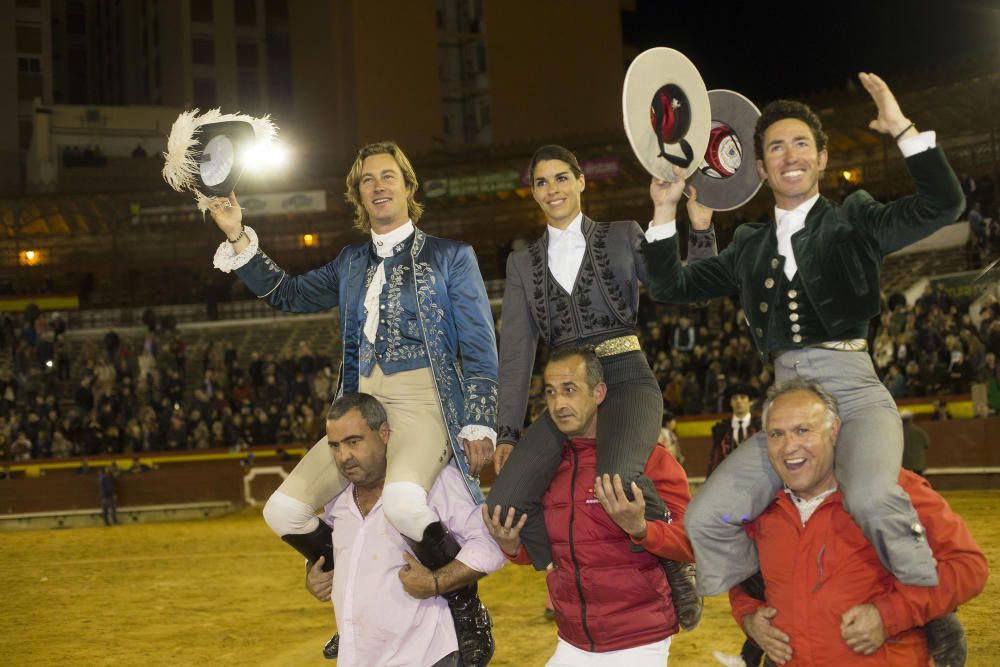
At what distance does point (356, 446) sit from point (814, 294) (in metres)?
1.52

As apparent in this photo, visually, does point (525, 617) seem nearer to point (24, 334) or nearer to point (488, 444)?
point (488, 444)

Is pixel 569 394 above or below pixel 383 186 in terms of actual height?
below

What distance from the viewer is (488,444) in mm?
3758

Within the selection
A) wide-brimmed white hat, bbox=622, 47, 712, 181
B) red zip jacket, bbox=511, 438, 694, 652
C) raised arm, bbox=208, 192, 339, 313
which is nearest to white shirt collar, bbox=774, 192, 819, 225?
wide-brimmed white hat, bbox=622, 47, 712, 181

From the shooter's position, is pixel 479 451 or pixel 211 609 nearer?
pixel 479 451

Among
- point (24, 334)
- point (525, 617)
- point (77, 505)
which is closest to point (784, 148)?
point (525, 617)

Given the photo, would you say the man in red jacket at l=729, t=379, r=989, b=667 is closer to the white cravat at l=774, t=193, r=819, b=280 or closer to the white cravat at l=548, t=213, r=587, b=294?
the white cravat at l=774, t=193, r=819, b=280

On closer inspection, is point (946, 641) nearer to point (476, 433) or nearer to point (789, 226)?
point (789, 226)

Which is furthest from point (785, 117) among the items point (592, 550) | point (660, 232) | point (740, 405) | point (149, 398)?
point (149, 398)

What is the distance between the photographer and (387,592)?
3613mm

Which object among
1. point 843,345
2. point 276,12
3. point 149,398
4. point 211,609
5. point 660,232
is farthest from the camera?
point 276,12

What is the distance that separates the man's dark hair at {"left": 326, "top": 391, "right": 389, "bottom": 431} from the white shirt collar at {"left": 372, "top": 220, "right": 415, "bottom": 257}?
0.69m

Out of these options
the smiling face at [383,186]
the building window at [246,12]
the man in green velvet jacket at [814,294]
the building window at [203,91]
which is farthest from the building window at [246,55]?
the man in green velvet jacket at [814,294]

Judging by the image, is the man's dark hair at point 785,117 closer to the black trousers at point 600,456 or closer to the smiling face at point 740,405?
the black trousers at point 600,456
